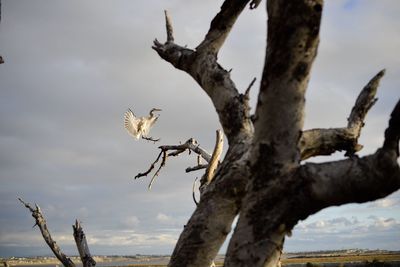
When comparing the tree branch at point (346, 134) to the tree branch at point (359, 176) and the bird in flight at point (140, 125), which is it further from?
the bird in flight at point (140, 125)

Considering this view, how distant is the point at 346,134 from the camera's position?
4105 millimetres

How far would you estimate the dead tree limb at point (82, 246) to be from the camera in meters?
8.59

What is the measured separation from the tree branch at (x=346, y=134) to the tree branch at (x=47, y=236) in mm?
7013

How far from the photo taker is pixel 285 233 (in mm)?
2656

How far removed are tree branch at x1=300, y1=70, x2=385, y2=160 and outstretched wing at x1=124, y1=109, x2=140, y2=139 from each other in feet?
26.1

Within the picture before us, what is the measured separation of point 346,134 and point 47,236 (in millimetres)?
7577

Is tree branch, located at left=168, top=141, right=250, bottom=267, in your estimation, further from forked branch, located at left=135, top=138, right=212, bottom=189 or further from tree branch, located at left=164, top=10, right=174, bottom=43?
forked branch, located at left=135, top=138, right=212, bottom=189

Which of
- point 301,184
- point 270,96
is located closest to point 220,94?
point 270,96

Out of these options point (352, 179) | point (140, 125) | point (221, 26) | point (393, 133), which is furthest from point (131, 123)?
point (393, 133)

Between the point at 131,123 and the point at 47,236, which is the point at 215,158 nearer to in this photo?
the point at 47,236

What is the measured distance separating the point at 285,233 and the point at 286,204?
21 centimetres

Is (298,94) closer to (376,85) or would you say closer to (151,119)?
(376,85)

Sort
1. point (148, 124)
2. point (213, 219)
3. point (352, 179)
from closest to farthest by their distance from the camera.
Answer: point (352, 179), point (213, 219), point (148, 124)

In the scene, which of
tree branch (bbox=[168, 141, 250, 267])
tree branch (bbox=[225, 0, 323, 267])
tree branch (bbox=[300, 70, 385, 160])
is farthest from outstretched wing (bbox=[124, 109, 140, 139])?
tree branch (bbox=[225, 0, 323, 267])
